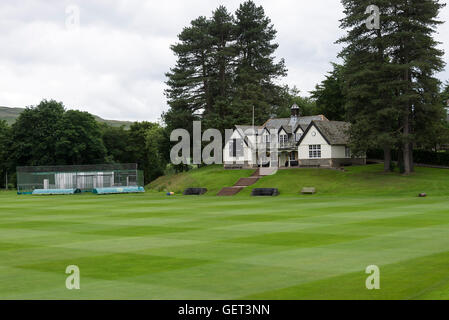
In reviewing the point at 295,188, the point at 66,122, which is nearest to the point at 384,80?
the point at 295,188

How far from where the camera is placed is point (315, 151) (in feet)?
288

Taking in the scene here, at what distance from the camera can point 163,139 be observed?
4518 inches

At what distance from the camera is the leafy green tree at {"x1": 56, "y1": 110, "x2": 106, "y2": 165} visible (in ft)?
376

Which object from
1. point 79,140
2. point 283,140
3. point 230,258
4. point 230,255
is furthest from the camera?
point 79,140

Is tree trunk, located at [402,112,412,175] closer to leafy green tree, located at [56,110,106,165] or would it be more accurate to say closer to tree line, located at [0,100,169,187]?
tree line, located at [0,100,169,187]

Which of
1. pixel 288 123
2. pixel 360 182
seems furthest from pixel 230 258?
pixel 288 123

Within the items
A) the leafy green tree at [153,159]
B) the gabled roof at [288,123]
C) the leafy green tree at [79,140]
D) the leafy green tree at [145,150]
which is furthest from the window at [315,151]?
the leafy green tree at [145,150]

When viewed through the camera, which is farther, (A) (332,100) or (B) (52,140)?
(B) (52,140)

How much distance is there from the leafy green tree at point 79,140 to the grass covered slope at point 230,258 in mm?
85044

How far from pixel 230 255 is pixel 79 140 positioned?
344 feet

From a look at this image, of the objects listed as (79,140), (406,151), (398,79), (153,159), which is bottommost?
(153,159)

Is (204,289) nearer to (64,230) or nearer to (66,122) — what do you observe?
(64,230)

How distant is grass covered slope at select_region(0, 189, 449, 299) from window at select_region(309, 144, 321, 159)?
183 feet

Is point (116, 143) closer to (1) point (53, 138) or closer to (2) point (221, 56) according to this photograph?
(1) point (53, 138)
